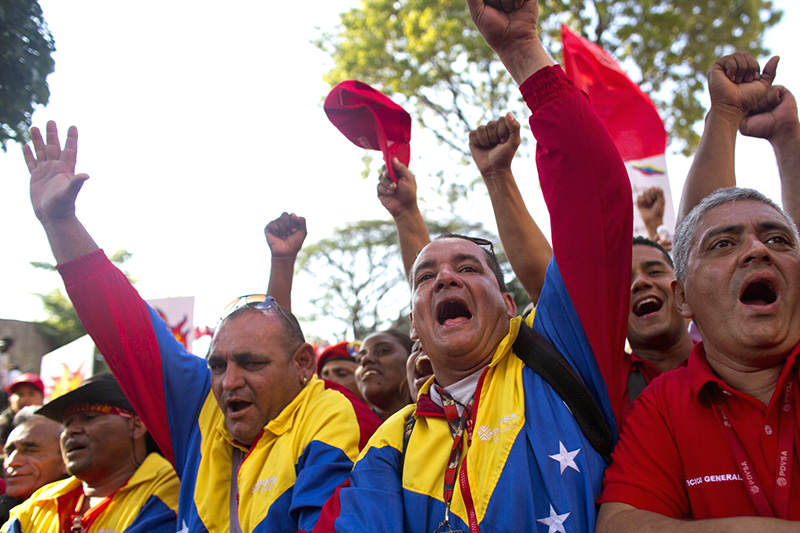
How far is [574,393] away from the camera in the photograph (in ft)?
5.93

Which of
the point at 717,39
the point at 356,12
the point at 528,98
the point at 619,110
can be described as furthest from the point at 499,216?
the point at 356,12

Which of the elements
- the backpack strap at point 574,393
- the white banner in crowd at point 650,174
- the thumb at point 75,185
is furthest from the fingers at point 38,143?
the white banner in crowd at point 650,174

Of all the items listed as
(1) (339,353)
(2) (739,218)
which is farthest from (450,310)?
(1) (339,353)

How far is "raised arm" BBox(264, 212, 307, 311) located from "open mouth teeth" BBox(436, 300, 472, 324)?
152 centimetres

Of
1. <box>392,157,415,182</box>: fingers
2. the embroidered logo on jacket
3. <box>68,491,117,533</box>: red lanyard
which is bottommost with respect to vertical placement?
<box>68,491,117,533</box>: red lanyard

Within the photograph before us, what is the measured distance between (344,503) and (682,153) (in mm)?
12098

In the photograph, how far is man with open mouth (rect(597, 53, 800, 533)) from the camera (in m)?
1.50

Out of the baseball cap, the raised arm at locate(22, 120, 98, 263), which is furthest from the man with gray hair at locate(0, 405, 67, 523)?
the raised arm at locate(22, 120, 98, 263)

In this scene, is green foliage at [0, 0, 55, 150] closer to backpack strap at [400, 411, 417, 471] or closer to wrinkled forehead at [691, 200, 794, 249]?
backpack strap at [400, 411, 417, 471]

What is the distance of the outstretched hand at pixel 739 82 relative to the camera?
91.8 inches

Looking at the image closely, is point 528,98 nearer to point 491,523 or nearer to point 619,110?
point 491,523

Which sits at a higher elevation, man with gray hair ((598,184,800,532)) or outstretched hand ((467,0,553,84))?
outstretched hand ((467,0,553,84))

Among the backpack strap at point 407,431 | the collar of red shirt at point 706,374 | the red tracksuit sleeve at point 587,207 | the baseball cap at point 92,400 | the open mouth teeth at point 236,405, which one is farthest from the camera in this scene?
the baseball cap at point 92,400

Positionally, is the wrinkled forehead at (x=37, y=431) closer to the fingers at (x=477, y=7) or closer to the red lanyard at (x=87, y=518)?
the red lanyard at (x=87, y=518)
